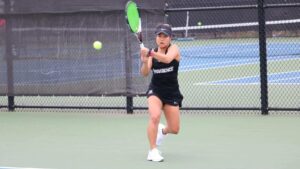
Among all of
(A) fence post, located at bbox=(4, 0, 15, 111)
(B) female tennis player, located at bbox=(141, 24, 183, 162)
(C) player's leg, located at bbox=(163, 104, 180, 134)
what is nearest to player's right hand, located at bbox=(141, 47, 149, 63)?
(B) female tennis player, located at bbox=(141, 24, 183, 162)

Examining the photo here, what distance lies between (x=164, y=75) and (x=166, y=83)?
10cm

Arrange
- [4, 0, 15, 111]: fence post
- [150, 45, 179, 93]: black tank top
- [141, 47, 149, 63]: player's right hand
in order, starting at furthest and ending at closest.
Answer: [4, 0, 15, 111]: fence post
[150, 45, 179, 93]: black tank top
[141, 47, 149, 63]: player's right hand

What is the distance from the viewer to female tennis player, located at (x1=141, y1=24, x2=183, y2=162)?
22.5 ft

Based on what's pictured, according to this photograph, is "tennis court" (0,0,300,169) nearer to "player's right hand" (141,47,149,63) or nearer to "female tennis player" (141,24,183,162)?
"female tennis player" (141,24,183,162)

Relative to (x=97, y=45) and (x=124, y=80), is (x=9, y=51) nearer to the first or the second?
(x=97, y=45)

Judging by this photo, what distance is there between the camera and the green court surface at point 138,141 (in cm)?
689

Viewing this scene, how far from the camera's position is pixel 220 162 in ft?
22.4

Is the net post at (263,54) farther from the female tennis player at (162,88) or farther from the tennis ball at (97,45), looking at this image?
the female tennis player at (162,88)

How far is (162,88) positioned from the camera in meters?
7.09

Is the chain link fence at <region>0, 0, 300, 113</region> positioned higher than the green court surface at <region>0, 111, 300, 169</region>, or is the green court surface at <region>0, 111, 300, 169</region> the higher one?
the chain link fence at <region>0, 0, 300, 113</region>

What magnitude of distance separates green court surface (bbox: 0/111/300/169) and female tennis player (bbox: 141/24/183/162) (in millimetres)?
284

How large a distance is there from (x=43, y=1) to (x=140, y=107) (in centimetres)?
232

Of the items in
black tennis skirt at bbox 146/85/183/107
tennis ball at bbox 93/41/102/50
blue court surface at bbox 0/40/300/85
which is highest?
tennis ball at bbox 93/41/102/50

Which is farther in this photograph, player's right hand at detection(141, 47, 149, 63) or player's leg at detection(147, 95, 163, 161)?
player's leg at detection(147, 95, 163, 161)
